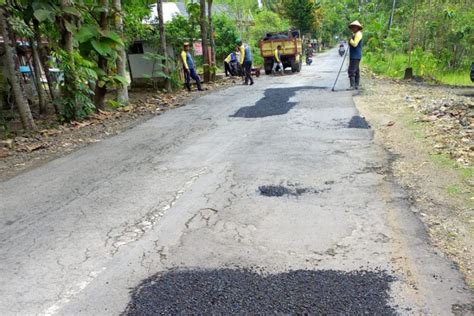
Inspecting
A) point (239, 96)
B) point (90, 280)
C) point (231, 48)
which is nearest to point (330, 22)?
point (231, 48)

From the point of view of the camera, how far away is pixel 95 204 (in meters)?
4.47

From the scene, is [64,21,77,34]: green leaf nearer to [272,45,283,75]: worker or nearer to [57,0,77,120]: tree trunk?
[57,0,77,120]: tree trunk

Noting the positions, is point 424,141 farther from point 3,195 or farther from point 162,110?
point 162,110

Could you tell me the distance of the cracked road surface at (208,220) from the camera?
2.91 metres

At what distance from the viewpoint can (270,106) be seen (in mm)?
9617

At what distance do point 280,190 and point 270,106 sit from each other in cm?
533

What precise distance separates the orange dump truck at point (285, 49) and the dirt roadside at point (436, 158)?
1056 centimetres

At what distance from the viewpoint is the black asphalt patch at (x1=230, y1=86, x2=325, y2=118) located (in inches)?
350

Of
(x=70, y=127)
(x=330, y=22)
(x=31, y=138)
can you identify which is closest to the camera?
(x=31, y=138)

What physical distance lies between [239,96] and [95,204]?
8.14 metres

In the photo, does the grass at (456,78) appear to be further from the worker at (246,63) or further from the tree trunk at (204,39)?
the tree trunk at (204,39)

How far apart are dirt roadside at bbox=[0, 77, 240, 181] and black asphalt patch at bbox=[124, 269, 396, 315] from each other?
4.13 m

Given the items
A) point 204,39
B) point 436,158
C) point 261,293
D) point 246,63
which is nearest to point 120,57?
point 246,63

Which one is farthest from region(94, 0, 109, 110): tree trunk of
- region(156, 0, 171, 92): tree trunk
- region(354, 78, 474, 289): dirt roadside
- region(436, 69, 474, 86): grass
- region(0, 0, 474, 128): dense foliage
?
region(436, 69, 474, 86): grass
